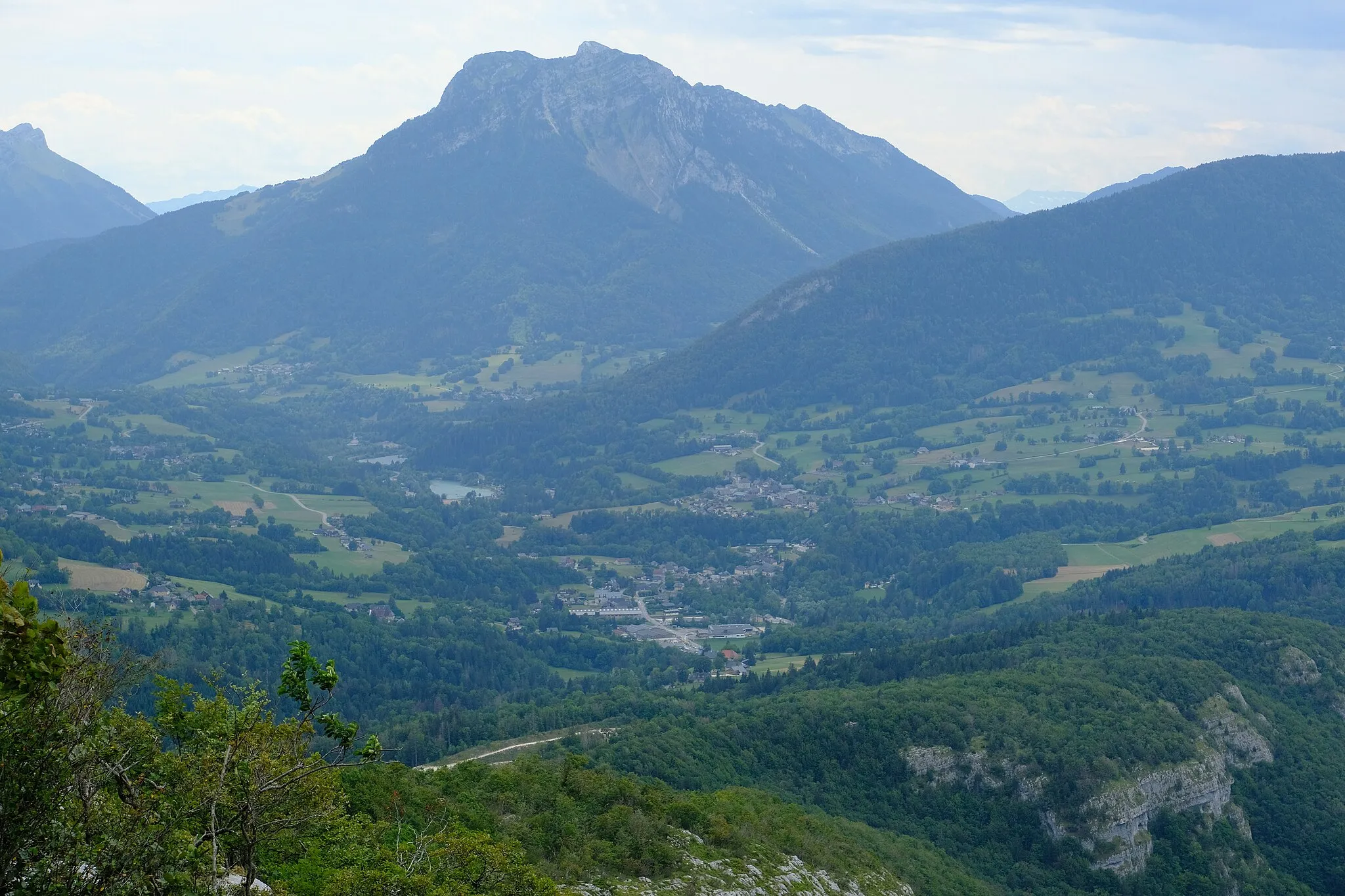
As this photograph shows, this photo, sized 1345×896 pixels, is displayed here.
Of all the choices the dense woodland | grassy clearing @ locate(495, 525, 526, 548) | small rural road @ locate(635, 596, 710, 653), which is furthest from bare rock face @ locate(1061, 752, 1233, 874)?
grassy clearing @ locate(495, 525, 526, 548)

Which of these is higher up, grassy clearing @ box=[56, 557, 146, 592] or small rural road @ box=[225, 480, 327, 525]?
grassy clearing @ box=[56, 557, 146, 592]

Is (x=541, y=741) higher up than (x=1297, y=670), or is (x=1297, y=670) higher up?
(x=1297, y=670)

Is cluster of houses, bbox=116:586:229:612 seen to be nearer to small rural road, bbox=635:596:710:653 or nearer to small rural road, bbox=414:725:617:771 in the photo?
small rural road, bbox=635:596:710:653

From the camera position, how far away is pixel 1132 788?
7050 cm

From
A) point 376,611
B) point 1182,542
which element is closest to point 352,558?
point 376,611

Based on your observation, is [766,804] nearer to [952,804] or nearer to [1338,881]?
[952,804]

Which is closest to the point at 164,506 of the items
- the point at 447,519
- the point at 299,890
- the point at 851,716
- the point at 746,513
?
the point at 447,519

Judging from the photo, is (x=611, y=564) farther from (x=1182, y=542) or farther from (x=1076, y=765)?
(x=1076, y=765)

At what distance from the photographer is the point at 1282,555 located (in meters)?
142

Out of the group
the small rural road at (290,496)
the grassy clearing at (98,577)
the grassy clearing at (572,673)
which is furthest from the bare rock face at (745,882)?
the small rural road at (290,496)

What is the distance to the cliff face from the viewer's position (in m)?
69.2

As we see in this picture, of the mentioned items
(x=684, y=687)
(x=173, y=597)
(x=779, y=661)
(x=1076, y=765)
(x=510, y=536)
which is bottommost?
(x=779, y=661)

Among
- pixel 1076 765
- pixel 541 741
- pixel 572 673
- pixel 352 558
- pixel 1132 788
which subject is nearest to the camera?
pixel 1132 788

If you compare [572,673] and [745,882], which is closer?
[745,882]
